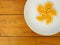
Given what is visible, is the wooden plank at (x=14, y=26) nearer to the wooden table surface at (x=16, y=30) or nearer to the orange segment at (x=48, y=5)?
the wooden table surface at (x=16, y=30)

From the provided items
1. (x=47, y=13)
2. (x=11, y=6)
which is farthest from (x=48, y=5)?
(x=11, y=6)

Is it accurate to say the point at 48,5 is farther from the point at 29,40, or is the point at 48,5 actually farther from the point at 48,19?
the point at 29,40

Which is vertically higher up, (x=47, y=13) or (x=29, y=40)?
(x=47, y=13)

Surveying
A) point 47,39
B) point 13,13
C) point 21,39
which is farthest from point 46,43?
point 13,13

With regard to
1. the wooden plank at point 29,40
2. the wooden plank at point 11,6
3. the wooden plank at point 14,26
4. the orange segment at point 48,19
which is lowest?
the wooden plank at point 29,40

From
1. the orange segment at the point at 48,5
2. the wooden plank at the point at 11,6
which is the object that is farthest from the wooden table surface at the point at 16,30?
the orange segment at the point at 48,5
